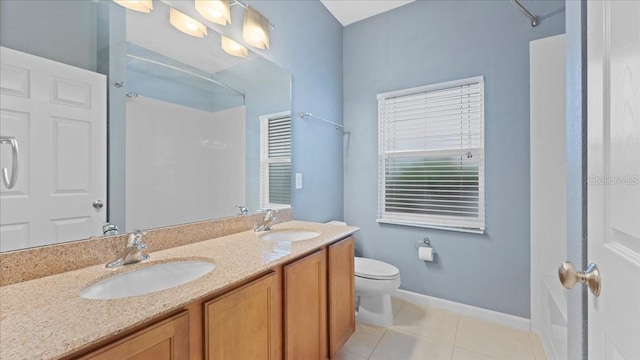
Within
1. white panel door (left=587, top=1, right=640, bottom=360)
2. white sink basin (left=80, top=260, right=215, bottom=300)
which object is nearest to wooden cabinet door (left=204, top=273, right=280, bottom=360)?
white sink basin (left=80, top=260, right=215, bottom=300)

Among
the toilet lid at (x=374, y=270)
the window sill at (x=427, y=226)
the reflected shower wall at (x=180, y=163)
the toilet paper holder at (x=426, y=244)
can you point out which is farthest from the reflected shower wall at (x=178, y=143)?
the toilet paper holder at (x=426, y=244)

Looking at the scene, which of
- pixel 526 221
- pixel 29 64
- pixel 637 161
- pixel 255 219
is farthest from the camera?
pixel 526 221

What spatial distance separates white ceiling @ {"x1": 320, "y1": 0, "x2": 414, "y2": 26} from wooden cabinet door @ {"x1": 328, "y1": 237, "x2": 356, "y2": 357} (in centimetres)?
219

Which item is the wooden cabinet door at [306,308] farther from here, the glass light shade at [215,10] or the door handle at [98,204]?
the glass light shade at [215,10]

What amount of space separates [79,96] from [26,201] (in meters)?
0.43

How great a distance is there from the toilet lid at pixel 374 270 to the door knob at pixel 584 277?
1446mm

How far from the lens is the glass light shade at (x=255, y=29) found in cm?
177

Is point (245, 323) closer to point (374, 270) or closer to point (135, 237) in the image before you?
point (135, 237)

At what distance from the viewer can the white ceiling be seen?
2.52m

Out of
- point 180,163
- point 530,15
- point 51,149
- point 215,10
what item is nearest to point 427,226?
point 530,15

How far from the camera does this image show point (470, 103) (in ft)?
7.50

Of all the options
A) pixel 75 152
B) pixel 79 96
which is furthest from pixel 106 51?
pixel 75 152

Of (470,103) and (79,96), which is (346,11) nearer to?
(470,103)

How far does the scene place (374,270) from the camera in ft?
7.27
